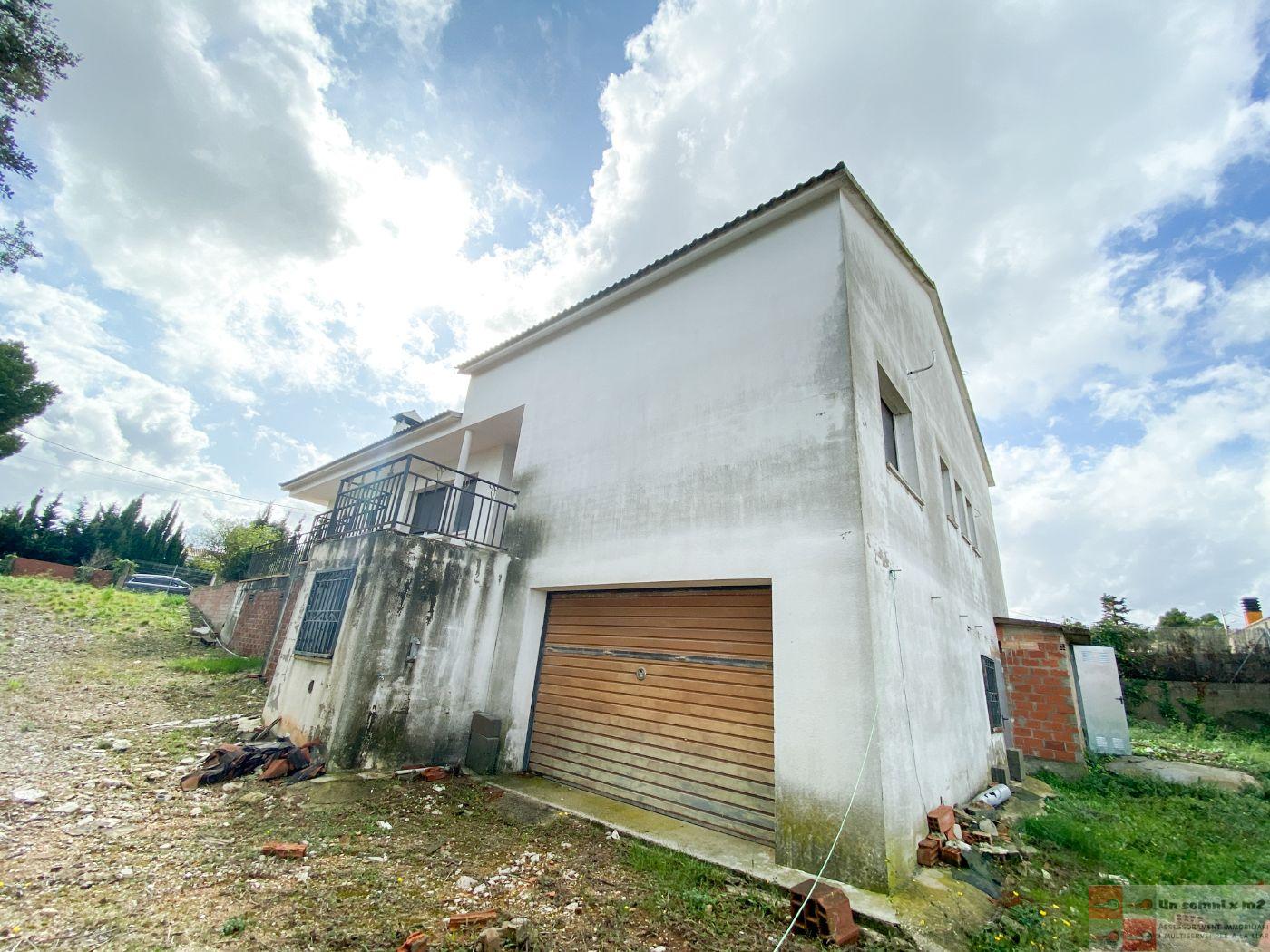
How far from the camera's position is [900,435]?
286 inches

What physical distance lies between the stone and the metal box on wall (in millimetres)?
326

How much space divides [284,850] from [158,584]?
90.9 ft

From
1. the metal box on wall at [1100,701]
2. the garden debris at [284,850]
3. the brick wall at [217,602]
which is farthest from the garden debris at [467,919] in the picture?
the brick wall at [217,602]

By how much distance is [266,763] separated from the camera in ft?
18.9

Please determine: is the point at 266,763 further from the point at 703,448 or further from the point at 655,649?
the point at 703,448

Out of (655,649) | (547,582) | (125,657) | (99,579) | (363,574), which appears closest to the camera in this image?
(655,649)

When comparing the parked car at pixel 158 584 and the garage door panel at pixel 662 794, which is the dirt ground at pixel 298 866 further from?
the parked car at pixel 158 584

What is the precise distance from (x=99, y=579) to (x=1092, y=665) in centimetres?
3481

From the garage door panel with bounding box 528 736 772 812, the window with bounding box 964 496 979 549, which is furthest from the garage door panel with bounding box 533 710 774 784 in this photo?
the window with bounding box 964 496 979 549

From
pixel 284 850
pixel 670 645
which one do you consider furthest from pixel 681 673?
pixel 284 850

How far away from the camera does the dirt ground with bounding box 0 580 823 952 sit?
114 inches

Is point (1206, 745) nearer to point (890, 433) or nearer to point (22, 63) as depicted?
point (890, 433)

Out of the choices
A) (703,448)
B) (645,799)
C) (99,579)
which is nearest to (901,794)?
(645,799)

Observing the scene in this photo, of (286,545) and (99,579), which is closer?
(286,545)
